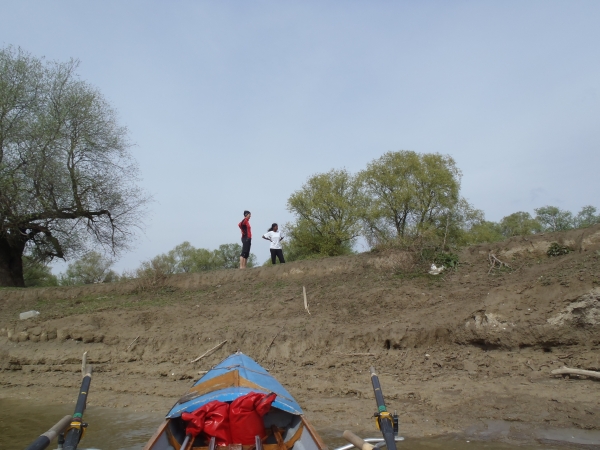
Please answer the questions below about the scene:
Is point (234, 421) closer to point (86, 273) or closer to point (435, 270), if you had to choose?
point (435, 270)

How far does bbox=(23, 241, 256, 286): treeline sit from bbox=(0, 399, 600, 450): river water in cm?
677

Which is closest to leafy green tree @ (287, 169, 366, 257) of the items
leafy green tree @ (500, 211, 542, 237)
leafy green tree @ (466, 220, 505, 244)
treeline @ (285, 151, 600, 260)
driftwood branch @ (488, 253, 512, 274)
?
treeline @ (285, 151, 600, 260)

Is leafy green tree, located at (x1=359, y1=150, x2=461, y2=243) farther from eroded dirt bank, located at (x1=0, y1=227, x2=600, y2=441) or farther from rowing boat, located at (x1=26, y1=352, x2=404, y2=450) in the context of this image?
rowing boat, located at (x1=26, y1=352, x2=404, y2=450)

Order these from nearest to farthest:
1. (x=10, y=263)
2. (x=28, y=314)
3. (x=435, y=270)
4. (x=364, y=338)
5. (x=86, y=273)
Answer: (x=364, y=338), (x=435, y=270), (x=28, y=314), (x=10, y=263), (x=86, y=273)

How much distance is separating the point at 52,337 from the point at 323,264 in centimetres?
814

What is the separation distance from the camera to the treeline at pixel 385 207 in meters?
35.1

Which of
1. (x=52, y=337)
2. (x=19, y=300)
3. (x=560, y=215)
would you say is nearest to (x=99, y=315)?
(x=52, y=337)

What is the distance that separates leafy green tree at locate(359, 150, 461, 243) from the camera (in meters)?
35.2

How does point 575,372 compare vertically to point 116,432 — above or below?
above

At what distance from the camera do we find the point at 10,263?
19453 millimetres

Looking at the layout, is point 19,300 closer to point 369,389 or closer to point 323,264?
point 323,264

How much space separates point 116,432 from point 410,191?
30153 millimetres

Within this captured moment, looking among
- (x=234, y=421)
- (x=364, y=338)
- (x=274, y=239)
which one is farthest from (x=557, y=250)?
(x=234, y=421)

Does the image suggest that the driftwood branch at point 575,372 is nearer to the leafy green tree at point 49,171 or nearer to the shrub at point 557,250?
the shrub at point 557,250
